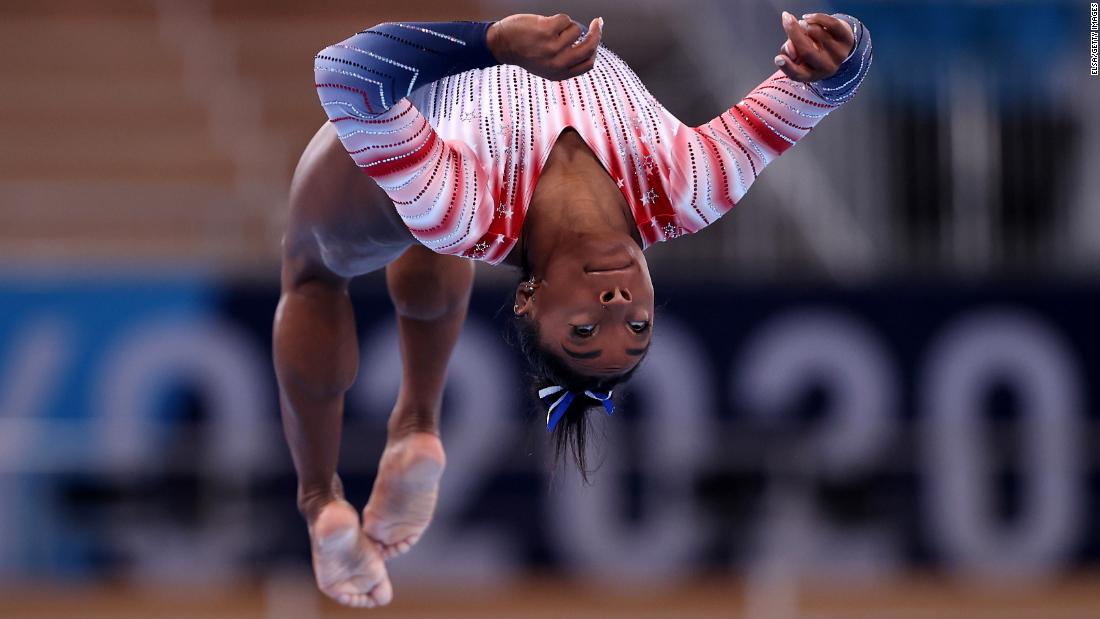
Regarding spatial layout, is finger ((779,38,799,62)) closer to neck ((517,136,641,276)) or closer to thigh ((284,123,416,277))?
neck ((517,136,641,276))

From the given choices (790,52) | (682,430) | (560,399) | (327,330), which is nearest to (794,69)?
(790,52)

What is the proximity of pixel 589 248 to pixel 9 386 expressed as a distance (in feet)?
11.8

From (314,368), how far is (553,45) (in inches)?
38.9

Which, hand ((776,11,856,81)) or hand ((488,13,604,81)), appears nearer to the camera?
hand ((488,13,604,81))

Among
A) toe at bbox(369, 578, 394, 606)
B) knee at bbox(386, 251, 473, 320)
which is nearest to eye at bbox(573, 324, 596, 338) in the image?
knee at bbox(386, 251, 473, 320)

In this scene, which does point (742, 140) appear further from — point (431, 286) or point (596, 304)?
point (431, 286)

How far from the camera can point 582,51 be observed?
73.7 inches

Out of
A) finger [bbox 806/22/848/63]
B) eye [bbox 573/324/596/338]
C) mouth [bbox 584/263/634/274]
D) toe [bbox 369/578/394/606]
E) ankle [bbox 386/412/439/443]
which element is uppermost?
finger [bbox 806/22/848/63]

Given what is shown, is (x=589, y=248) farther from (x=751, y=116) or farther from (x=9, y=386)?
(x=9, y=386)

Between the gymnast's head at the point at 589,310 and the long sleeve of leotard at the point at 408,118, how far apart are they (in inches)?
6.4

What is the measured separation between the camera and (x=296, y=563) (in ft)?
16.7

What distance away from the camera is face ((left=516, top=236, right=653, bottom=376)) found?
205 cm

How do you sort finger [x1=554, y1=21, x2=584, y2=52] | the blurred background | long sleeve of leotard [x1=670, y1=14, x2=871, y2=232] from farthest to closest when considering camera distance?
the blurred background
long sleeve of leotard [x1=670, y1=14, x2=871, y2=232]
finger [x1=554, y1=21, x2=584, y2=52]

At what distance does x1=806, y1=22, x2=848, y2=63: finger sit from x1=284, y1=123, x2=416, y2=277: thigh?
74 cm
